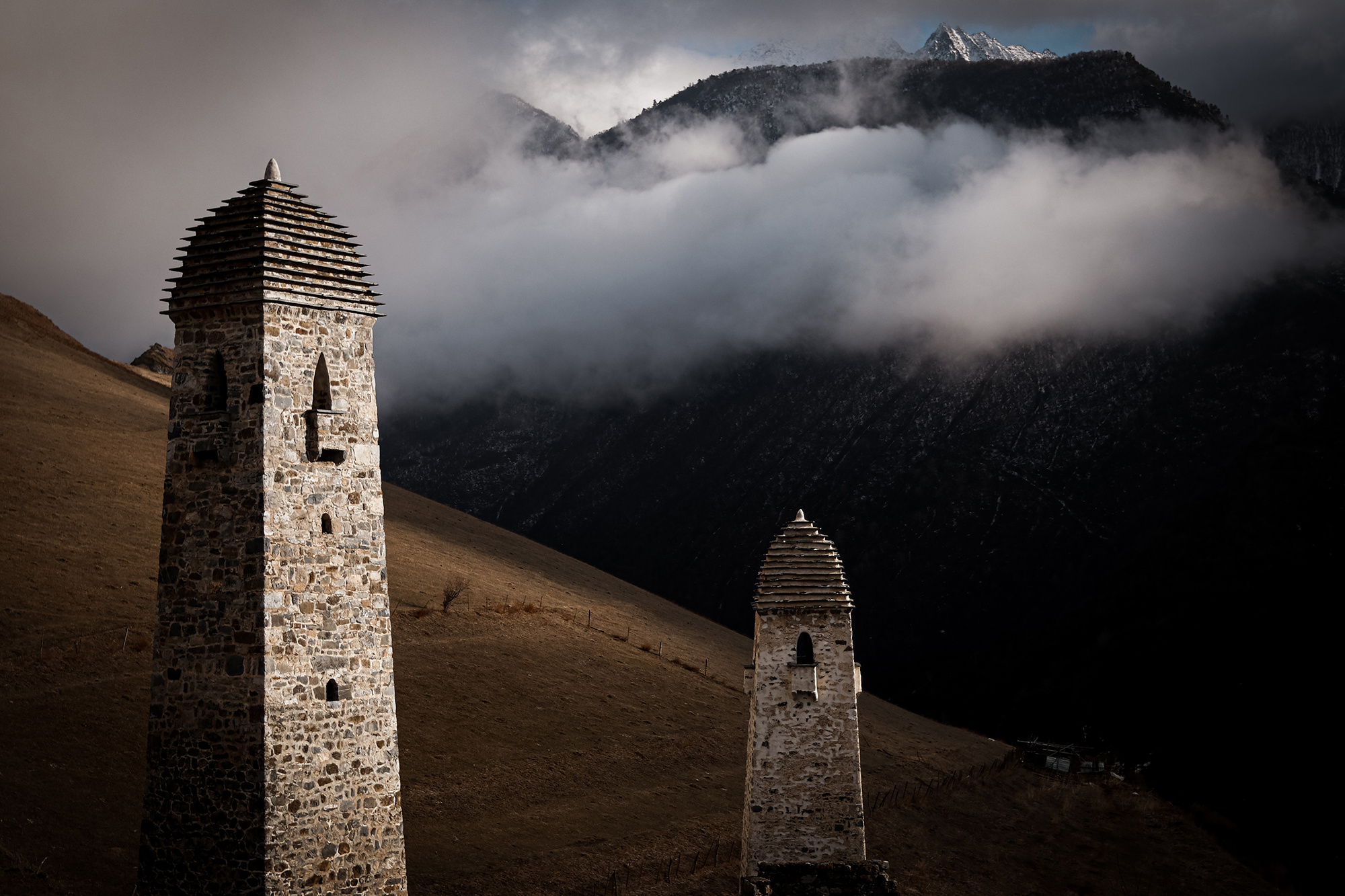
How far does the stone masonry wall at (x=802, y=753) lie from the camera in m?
20.4

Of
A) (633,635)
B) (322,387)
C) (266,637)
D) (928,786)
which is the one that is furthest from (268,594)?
(633,635)

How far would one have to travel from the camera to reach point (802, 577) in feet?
70.4

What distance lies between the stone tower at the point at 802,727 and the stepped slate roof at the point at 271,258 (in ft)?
28.8

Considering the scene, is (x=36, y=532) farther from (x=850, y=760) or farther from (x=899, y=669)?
(x=899, y=669)

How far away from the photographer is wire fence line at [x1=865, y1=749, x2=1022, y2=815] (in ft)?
130

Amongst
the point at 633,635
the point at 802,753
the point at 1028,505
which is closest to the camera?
the point at 802,753

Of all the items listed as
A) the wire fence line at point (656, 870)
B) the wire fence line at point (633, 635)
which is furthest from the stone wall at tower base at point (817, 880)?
the wire fence line at point (633, 635)

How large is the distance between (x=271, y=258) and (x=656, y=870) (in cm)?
2035

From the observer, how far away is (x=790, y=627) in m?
21.1

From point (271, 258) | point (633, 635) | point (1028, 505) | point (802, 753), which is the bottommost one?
point (633, 635)

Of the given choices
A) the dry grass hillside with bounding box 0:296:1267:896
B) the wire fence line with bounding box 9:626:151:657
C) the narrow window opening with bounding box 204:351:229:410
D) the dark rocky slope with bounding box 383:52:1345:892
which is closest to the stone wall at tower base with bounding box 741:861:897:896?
the dry grass hillside with bounding box 0:296:1267:896

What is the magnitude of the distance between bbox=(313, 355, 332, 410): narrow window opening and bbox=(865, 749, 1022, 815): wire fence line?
27.7 m

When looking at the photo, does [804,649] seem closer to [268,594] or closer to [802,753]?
[802,753]

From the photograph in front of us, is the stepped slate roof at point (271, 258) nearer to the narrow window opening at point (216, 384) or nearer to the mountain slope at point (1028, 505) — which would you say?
the narrow window opening at point (216, 384)
